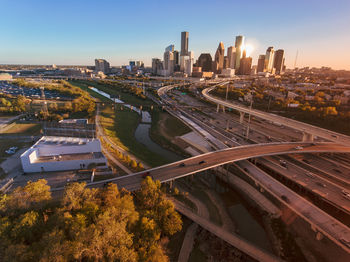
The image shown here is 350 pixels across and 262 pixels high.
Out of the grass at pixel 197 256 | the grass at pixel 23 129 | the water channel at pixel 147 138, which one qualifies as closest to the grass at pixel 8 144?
the grass at pixel 23 129

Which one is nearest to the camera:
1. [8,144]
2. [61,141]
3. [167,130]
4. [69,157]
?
[69,157]

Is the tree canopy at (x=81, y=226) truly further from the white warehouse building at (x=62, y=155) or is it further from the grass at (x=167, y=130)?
the grass at (x=167, y=130)

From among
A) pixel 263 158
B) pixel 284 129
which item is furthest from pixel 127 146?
pixel 284 129

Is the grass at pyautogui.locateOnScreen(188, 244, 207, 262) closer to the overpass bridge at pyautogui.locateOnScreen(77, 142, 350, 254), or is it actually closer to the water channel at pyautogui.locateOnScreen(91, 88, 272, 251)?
the water channel at pyautogui.locateOnScreen(91, 88, 272, 251)

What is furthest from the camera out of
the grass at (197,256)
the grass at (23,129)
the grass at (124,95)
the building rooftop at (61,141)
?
the grass at (124,95)

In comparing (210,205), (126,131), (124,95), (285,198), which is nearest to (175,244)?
(210,205)

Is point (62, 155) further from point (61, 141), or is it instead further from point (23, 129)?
point (23, 129)

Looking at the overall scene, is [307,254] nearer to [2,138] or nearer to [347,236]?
[347,236]

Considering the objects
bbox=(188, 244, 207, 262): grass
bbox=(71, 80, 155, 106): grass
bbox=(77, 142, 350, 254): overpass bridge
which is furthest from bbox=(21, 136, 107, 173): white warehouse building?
bbox=(71, 80, 155, 106): grass
